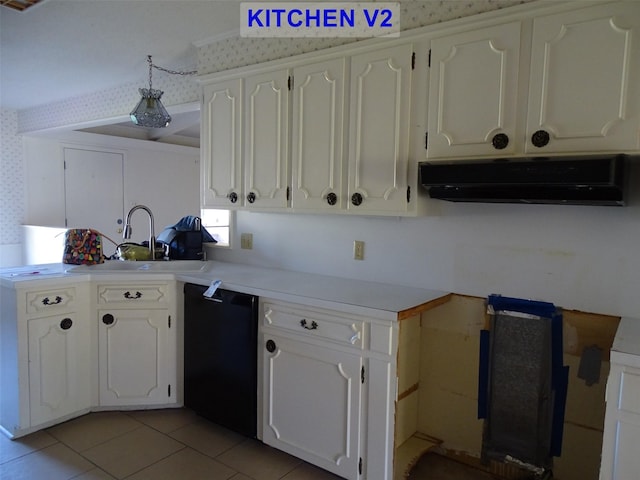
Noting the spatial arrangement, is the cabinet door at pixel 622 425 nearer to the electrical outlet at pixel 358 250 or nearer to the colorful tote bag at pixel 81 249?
the electrical outlet at pixel 358 250

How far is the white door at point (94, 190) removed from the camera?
18.3 feet

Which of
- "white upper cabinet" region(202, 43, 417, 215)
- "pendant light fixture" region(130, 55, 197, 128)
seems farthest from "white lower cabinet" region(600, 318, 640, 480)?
"pendant light fixture" region(130, 55, 197, 128)

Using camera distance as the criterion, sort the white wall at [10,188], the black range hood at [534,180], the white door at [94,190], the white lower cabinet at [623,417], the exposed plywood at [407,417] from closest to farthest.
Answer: the white lower cabinet at [623,417]
the black range hood at [534,180]
the exposed plywood at [407,417]
the white wall at [10,188]
the white door at [94,190]

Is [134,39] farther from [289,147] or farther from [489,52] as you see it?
[489,52]

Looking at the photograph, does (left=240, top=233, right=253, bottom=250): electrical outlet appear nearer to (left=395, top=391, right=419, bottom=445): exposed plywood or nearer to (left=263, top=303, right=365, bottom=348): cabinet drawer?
(left=263, top=303, right=365, bottom=348): cabinet drawer

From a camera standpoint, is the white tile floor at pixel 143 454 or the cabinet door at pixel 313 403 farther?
the white tile floor at pixel 143 454

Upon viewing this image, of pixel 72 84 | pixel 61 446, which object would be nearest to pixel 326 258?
pixel 61 446

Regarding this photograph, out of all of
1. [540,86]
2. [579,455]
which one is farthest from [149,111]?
[579,455]

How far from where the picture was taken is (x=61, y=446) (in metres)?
2.33

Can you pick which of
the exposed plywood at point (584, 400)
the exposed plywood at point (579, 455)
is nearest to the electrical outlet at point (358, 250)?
the exposed plywood at point (584, 400)

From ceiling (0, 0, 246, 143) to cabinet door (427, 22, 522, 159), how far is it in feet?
3.91

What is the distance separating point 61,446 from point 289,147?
2.00 meters

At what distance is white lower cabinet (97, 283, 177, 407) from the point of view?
2.61 metres

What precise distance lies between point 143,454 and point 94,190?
436 centimetres
